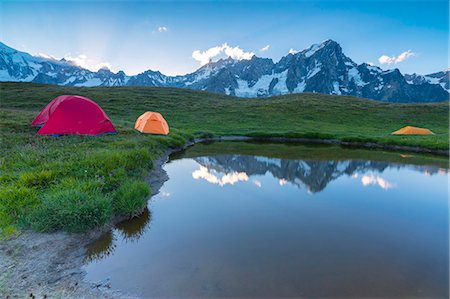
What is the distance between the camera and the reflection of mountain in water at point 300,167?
839 inches

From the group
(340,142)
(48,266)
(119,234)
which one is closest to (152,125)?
(119,234)

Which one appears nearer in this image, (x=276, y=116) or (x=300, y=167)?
(x=300, y=167)

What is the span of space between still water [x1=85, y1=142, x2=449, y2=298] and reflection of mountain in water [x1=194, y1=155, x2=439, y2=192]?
66cm

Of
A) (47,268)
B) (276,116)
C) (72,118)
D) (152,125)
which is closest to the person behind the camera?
(47,268)

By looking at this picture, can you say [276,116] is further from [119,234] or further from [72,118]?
[119,234]

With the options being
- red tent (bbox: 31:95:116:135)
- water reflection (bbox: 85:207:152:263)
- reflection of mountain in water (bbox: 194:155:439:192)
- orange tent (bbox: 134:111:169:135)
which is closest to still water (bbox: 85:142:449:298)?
water reflection (bbox: 85:207:152:263)

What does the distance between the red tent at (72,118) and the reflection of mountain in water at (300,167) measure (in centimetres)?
994

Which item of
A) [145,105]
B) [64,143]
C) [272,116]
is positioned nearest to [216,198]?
[64,143]

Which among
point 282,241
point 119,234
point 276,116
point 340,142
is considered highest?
point 276,116

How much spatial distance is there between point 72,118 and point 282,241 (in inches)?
867

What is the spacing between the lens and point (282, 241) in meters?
10.7

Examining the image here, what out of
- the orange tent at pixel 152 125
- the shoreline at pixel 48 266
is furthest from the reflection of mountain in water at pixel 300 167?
the shoreline at pixel 48 266

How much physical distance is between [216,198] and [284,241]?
6.03m

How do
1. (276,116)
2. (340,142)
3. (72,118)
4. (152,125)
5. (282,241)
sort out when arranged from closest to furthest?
(282,241), (72,118), (152,125), (340,142), (276,116)
